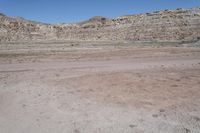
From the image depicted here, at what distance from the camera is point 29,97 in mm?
11898

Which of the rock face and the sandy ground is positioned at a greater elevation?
the rock face

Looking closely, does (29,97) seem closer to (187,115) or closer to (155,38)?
(187,115)

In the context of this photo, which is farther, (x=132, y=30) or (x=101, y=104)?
(x=132, y=30)

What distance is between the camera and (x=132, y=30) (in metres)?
72.2

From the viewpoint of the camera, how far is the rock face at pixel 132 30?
63844 millimetres

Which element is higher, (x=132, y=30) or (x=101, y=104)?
(x=132, y=30)

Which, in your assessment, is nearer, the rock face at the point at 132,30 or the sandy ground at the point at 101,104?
the sandy ground at the point at 101,104

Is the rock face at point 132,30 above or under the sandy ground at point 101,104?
above

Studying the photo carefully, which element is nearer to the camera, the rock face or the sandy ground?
the sandy ground

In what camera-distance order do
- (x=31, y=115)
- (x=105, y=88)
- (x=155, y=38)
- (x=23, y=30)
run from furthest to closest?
(x=23, y=30) < (x=155, y=38) < (x=105, y=88) < (x=31, y=115)

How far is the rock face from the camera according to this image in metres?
63.8

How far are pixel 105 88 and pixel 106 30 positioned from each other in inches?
2607

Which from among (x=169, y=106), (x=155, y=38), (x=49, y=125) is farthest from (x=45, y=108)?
(x=155, y=38)

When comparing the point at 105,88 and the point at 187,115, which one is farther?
the point at 105,88
